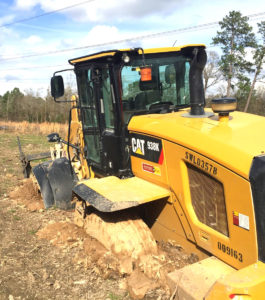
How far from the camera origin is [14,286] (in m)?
3.61

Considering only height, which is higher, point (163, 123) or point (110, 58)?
point (110, 58)

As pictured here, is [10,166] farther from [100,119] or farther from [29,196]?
[100,119]

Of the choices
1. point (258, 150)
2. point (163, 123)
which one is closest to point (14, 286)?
point (163, 123)

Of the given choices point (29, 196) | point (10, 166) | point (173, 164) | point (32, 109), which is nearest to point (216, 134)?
point (173, 164)

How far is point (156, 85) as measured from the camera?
413 cm

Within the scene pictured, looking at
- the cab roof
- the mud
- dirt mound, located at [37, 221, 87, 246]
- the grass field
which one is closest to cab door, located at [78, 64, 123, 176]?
the cab roof

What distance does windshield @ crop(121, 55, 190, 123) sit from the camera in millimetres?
3943

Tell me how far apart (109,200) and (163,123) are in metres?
1.00

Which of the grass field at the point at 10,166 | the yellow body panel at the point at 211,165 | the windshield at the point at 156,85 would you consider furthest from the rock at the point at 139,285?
the grass field at the point at 10,166

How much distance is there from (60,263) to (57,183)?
1.52 meters

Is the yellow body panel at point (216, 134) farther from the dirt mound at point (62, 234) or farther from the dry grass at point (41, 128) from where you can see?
the dry grass at point (41, 128)

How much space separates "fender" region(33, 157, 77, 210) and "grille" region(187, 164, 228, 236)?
265 cm

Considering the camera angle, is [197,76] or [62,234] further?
[62,234]

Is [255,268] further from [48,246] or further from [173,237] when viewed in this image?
[48,246]
